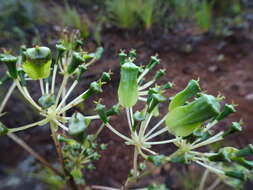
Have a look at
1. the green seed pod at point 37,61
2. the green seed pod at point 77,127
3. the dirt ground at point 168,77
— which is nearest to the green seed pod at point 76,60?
the green seed pod at point 37,61

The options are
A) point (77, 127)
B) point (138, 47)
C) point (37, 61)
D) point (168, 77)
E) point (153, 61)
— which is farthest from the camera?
point (138, 47)

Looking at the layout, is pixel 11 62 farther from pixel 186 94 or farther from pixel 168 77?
pixel 168 77

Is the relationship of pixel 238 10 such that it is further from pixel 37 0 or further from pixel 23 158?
pixel 23 158

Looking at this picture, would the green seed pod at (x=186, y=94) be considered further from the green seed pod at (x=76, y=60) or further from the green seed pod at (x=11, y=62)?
the green seed pod at (x=11, y=62)

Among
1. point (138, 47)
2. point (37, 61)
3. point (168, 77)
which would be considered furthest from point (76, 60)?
point (138, 47)

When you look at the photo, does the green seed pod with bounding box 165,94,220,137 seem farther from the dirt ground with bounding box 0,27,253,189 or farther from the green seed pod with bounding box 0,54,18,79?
the dirt ground with bounding box 0,27,253,189

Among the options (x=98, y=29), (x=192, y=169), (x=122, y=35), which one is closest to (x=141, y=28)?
(x=122, y=35)
